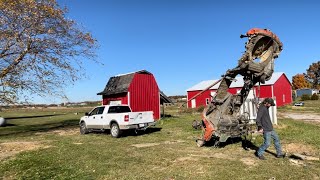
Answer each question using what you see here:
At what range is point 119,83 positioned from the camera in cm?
3319

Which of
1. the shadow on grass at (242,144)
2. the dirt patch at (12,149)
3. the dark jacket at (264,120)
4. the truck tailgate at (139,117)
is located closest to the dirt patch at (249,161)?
the dark jacket at (264,120)

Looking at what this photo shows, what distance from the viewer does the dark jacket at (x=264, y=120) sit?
36.1 ft

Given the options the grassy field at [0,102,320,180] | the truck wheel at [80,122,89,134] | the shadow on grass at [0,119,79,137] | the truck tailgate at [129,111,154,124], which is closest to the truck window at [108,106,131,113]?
the truck tailgate at [129,111,154,124]

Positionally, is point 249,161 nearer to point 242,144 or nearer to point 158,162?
point 158,162

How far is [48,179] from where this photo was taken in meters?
9.55

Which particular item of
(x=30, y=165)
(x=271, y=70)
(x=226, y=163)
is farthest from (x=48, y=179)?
(x=271, y=70)

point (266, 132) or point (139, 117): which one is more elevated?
point (139, 117)

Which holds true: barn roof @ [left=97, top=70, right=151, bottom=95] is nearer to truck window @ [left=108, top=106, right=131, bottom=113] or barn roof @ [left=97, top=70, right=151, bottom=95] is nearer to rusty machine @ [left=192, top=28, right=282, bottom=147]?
truck window @ [left=108, top=106, right=131, bottom=113]

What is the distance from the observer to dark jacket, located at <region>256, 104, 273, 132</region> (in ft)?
36.1

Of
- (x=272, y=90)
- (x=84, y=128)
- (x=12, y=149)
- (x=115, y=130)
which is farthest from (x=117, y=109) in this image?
(x=272, y=90)

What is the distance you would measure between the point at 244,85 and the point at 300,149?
3137 millimetres

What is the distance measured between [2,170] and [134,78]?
20.8 m

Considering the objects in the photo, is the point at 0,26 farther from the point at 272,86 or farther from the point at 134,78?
the point at 272,86

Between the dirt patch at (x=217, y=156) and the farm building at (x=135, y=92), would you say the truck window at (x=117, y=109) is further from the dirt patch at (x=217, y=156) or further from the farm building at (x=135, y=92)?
the farm building at (x=135, y=92)
